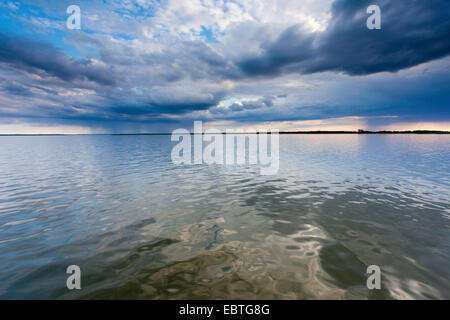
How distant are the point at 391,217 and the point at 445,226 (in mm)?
2249

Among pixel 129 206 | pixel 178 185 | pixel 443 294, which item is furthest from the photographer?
pixel 178 185

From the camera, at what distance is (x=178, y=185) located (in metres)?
19.2

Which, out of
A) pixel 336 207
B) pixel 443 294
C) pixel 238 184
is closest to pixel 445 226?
pixel 336 207

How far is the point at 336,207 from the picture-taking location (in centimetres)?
1321

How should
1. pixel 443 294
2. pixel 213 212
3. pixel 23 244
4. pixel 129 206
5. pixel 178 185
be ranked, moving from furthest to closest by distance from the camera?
pixel 178 185, pixel 129 206, pixel 213 212, pixel 23 244, pixel 443 294

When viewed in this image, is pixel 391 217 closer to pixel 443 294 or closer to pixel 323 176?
pixel 443 294

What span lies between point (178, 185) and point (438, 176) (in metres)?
30.1

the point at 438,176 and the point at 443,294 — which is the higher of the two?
the point at 438,176

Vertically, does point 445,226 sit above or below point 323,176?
below
